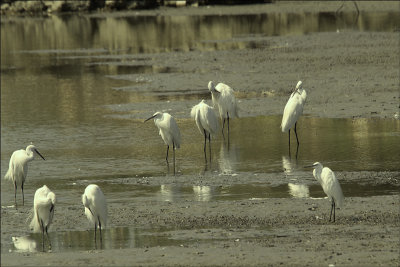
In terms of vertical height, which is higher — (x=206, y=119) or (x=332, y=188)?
(x=206, y=119)

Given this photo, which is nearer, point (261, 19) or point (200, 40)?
point (200, 40)

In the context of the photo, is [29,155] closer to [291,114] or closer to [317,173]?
[317,173]

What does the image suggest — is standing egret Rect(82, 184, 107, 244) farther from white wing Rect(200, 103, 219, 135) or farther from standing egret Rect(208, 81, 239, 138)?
standing egret Rect(208, 81, 239, 138)

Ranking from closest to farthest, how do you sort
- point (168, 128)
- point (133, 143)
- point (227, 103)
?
point (168, 128)
point (133, 143)
point (227, 103)

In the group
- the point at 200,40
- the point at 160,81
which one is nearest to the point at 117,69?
the point at 160,81

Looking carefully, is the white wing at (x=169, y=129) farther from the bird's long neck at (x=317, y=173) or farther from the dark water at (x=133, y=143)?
the bird's long neck at (x=317, y=173)

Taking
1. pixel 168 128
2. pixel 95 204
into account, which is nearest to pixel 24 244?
pixel 95 204

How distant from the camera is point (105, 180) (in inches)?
552

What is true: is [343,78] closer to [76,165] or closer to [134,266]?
[76,165]

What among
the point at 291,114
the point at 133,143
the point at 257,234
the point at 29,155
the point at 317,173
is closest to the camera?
the point at 257,234

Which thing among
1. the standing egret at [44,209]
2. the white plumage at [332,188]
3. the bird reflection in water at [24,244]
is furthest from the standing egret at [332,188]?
the bird reflection in water at [24,244]

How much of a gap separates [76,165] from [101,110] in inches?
233

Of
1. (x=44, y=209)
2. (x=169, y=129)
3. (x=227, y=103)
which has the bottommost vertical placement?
(x=44, y=209)

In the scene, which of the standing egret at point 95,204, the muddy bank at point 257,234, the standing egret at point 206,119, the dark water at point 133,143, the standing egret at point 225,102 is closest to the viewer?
the muddy bank at point 257,234
